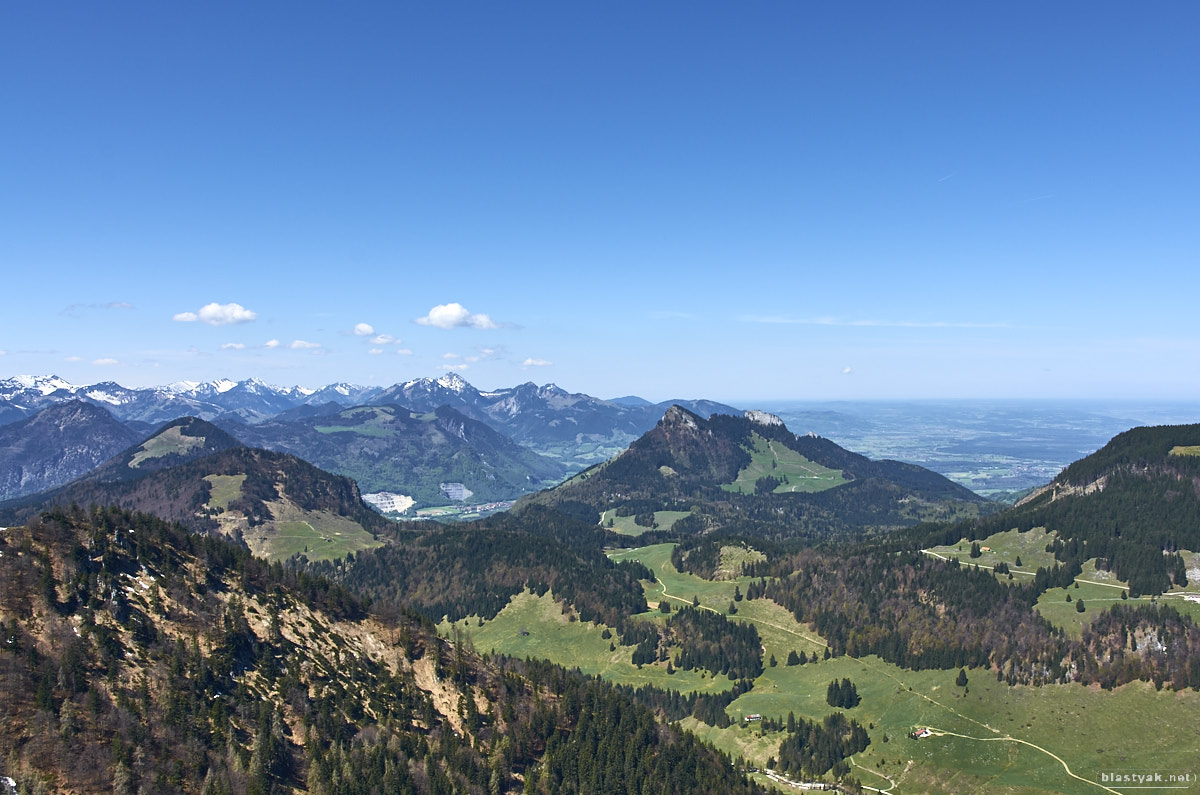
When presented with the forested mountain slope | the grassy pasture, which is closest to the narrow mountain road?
the grassy pasture

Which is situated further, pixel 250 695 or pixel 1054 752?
pixel 1054 752

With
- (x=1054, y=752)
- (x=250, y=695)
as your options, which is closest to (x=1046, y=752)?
(x=1054, y=752)

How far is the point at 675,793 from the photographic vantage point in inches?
6280

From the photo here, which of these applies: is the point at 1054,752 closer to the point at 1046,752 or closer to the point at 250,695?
the point at 1046,752

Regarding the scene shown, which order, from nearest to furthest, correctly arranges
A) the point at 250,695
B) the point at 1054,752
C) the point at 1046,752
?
the point at 250,695 < the point at 1054,752 < the point at 1046,752

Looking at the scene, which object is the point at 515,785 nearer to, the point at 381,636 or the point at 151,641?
the point at 381,636

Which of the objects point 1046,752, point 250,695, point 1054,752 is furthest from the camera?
point 1046,752

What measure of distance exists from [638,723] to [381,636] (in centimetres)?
6569

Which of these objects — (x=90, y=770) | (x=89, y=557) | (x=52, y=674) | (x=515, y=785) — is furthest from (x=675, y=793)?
(x=89, y=557)

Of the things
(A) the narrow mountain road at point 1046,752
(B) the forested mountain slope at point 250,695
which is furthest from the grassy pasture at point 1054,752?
(B) the forested mountain slope at point 250,695

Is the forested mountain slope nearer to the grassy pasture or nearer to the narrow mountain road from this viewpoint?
the grassy pasture

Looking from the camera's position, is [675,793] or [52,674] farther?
[675,793]

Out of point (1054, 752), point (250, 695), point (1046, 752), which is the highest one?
point (250, 695)

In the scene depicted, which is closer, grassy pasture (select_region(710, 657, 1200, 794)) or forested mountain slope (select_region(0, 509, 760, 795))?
forested mountain slope (select_region(0, 509, 760, 795))
